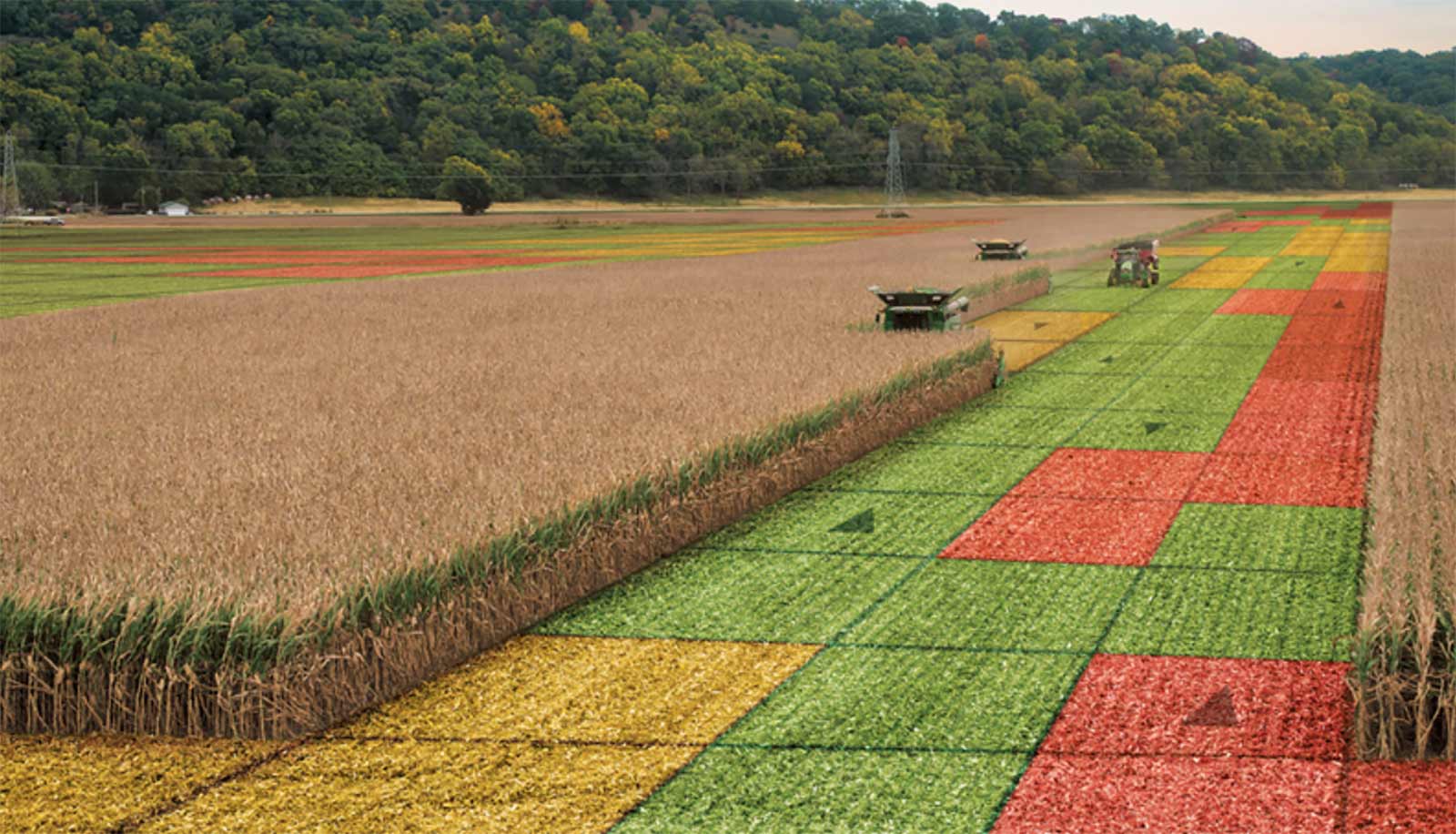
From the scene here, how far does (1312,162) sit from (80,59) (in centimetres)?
13671

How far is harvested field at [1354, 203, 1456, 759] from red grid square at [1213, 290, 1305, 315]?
1583 cm

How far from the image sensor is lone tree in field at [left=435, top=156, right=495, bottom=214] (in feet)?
425

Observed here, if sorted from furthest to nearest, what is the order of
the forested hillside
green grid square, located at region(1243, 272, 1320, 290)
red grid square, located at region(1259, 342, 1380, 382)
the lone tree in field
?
the forested hillside
the lone tree in field
green grid square, located at region(1243, 272, 1320, 290)
red grid square, located at region(1259, 342, 1380, 382)

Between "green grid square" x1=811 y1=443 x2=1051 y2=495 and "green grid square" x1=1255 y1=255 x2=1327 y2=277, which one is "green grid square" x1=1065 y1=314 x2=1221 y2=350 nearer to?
"green grid square" x1=811 y1=443 x2=1051 y2=495

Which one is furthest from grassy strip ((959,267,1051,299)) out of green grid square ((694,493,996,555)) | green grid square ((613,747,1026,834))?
green grid square ((613,747,1026,834))

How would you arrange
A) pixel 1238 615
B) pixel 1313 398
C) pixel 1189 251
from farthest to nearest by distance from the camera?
pixel 1189 251 → pixel 1313 398 → pixel 1238 615

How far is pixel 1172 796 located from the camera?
7523mm

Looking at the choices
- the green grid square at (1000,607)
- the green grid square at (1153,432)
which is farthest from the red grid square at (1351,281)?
the green grid square at (1000,607)

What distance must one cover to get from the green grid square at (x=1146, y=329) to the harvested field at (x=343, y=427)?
4542 mm

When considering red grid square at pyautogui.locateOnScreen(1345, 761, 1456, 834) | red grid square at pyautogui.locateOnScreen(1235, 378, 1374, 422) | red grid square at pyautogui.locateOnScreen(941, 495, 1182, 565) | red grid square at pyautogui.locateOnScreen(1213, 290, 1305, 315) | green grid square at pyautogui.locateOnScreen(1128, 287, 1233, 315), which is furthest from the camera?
green grid square at pyautogui.locateOnScreen(1128, 287, 1233, 315)

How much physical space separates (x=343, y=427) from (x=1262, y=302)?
28009 mm
